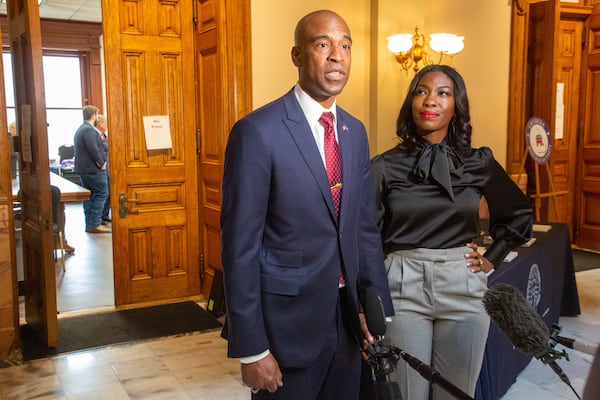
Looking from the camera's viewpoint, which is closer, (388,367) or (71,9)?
(388,367)

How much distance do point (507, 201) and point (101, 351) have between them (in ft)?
8.95

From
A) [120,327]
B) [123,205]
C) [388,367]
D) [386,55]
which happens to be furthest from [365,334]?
[386,55]

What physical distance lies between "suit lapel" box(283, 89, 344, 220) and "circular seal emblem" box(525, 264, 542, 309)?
2.08 meters

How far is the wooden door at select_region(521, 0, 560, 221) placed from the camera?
566 centimetres

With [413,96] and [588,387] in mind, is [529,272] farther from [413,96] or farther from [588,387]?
[588,387]

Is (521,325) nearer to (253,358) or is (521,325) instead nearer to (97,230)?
(253,358)

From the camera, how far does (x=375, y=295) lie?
1.54 metres

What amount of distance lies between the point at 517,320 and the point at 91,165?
24.9 feet

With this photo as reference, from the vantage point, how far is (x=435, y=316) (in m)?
1.84

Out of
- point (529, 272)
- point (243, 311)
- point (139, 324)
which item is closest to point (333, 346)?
point (243, 311)

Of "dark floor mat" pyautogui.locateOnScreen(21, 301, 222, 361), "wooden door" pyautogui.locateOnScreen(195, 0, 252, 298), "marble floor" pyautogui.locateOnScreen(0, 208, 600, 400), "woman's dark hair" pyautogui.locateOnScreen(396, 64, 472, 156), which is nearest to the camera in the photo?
"woman's dark hair" pyautogui.locateOnScreen(396, 64, 472, 156)

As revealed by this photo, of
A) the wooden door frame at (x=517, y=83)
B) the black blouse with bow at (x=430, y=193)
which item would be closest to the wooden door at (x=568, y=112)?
the wooden door frame at (x=517, y=83)

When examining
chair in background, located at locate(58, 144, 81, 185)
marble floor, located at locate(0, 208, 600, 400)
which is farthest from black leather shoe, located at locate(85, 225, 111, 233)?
marble floor, located at locate(0, 208, 600, 400)

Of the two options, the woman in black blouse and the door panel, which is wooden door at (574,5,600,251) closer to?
the door panel
